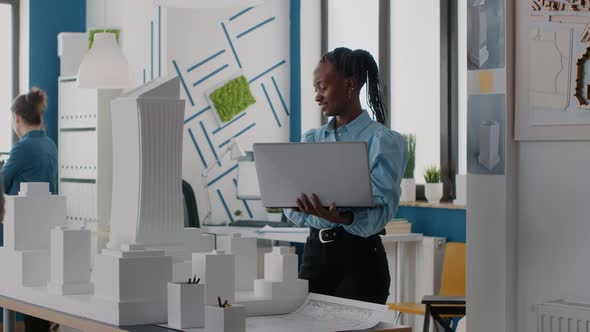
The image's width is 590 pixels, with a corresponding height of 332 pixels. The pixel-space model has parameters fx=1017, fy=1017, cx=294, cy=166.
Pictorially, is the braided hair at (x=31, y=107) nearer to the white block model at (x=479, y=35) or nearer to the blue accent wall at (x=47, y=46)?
the blue accent wall at (x=47, y=46)

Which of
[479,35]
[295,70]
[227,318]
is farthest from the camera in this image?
[295,70]

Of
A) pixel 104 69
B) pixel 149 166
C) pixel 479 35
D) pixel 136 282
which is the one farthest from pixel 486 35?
pixel 104 69

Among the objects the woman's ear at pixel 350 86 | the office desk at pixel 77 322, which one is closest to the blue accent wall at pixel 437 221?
the woman's ear at pixel 350 86

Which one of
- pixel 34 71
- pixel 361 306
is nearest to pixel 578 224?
pixel 361 306

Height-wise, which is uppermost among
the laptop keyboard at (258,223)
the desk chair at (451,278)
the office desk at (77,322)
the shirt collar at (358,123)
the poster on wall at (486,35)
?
the poster on wall at (486,35)

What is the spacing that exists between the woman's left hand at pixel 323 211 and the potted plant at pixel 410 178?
3.15 m

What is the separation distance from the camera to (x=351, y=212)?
3041 mm

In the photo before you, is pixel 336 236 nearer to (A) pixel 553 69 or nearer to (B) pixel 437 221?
(A) pixel 553 69

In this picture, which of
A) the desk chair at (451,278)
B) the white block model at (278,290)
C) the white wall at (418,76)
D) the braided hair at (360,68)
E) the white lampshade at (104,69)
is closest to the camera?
the white block model at (278,290)

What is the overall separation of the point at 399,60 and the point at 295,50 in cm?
93

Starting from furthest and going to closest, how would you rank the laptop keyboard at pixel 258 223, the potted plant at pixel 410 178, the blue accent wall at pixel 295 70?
the blue accent wall at pixel 295 70 → the laptop keyboard at pixel 258 223 → the potted plant at pixel 410 178

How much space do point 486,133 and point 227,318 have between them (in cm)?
91

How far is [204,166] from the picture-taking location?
273 inches

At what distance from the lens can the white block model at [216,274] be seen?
2652 mm
